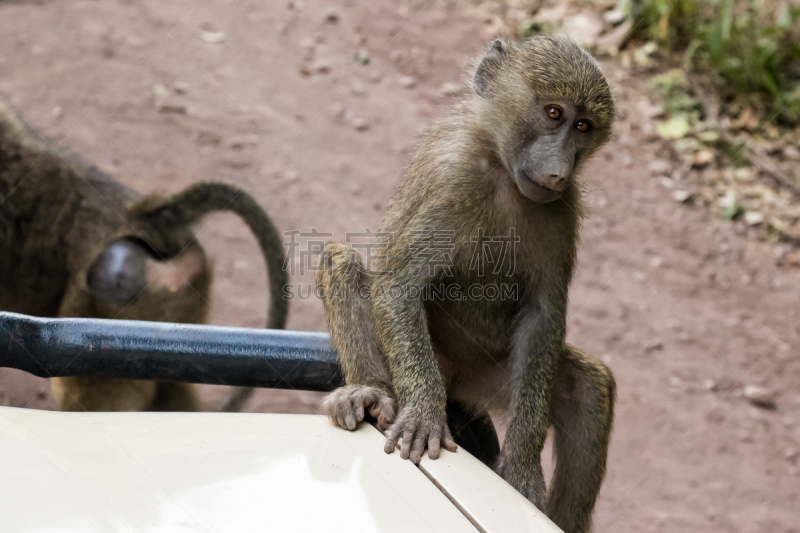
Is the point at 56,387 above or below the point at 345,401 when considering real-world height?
below

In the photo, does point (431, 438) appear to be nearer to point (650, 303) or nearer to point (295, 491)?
point (295, 491)

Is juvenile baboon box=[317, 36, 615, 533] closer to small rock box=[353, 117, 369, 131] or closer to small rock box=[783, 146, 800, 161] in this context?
small rock box=[353, 117, 369, 131]

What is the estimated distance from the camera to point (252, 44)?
739 centimetres

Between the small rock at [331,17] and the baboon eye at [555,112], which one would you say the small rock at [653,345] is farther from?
the small rock at [331,17]

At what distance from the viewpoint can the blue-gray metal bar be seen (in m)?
1.76

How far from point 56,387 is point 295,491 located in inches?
109

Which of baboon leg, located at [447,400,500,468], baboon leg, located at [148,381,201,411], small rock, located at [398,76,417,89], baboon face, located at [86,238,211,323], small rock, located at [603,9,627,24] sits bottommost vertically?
baboon leg, located at [148,381,201,411]

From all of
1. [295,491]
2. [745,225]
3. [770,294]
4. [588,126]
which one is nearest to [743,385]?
[770,294]

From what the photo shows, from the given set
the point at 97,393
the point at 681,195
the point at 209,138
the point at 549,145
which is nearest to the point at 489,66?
the point at 549,145

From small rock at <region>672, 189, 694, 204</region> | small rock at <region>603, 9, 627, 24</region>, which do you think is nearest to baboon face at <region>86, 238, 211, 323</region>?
small rock at <region>672, 189, 694, 204</region>

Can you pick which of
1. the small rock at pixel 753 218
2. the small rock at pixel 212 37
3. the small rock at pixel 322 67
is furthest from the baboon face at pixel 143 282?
the small rock at pixel 753 218

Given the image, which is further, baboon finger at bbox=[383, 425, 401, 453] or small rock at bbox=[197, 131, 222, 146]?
small rock at bbox=[197, 131, 222, 146]

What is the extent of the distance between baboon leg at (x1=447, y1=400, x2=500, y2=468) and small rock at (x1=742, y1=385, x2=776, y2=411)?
3180mm

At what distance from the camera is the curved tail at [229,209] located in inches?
150
